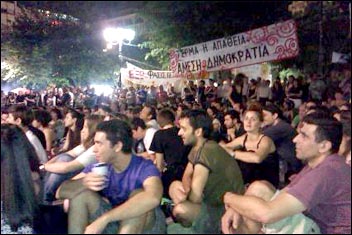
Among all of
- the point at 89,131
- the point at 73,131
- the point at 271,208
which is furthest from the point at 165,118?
the point at 271,208

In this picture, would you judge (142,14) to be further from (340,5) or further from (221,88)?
(221,88)

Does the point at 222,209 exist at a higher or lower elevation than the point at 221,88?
lower

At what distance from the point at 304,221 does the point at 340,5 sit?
183cm

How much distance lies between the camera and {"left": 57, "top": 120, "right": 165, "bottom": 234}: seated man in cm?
342

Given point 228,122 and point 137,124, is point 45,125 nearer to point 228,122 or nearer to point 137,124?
point 137,124

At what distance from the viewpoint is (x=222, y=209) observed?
4.06 metres

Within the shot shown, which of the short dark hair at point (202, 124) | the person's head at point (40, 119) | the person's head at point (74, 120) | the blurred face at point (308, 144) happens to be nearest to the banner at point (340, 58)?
the blurred face at point (308, 144)

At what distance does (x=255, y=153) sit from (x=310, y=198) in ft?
7.30

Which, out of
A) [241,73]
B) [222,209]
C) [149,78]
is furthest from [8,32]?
[149,78]

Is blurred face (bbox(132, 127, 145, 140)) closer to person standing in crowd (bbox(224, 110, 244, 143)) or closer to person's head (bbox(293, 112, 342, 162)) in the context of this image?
person standing in crowd (bbox(224, 110, 244, 143))

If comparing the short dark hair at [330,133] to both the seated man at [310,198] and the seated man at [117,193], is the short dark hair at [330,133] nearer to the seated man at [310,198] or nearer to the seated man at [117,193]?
the seated man at [310,198]

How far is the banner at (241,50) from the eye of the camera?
17.6 feet

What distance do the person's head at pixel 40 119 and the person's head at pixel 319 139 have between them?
4689 millimetres

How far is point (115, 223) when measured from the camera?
11.5 ft
